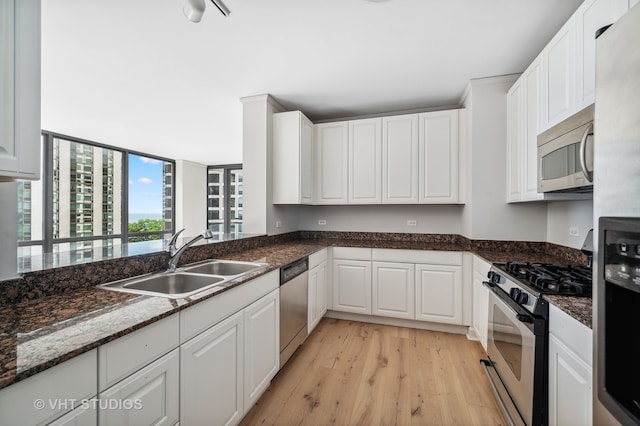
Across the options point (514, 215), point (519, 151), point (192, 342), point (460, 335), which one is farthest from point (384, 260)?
point (192, 342)

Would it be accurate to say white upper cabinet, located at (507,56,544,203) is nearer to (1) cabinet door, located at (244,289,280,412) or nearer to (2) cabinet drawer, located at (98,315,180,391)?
(1) cabinet door, located at (244,289,280,412)

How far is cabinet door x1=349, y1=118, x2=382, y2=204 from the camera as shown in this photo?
3.19m

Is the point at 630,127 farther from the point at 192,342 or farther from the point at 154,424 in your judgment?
the point at 154,424

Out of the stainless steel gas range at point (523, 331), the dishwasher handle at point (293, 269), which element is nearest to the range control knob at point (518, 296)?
the stainless steel gas range at point (523, 331)

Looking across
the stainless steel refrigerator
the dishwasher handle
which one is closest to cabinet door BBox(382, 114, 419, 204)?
the dishwasher handle

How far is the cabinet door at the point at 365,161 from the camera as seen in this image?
319 centimetres

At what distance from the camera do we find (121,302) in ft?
3.69

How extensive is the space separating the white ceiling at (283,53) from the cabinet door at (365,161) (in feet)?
0.93

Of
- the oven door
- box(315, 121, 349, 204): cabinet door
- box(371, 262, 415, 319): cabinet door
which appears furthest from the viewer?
box(315, 121, 349, 204): cabinet door

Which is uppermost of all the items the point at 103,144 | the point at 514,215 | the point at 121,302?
the point at 103,144

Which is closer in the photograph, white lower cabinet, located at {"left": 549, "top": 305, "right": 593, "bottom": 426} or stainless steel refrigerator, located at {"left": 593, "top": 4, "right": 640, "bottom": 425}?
stainless steel refrigerator, located at {"left": 593, "top": 4, "right": 640, "bottom": 425}

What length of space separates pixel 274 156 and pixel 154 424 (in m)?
2.58

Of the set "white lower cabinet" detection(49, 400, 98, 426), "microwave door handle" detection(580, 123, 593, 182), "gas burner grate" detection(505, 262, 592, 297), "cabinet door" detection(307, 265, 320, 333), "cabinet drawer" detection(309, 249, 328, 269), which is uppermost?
"microwave door handle" detection(580, 123, 593, 182)

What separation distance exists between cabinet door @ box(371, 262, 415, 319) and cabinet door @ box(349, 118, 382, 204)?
81cm
